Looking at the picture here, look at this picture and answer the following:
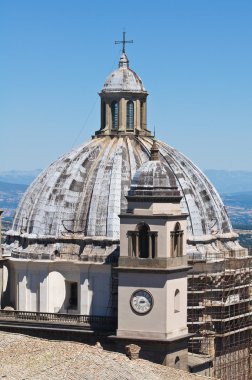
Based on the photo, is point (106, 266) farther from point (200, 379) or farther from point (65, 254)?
point (200, 379)

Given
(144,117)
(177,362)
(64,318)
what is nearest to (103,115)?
(144,117)

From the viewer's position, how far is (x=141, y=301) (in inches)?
3450

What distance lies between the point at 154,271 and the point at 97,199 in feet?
30.2

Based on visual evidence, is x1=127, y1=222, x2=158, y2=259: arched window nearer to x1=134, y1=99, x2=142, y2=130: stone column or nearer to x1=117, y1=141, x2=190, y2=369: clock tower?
x1=117, y1=141, x2=190, y2=369: clock tower

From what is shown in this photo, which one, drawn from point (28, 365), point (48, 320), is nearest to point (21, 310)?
point (48, 320)

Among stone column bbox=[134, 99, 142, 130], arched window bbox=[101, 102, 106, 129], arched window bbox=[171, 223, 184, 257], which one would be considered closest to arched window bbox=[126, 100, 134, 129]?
stone column bbox=[134, 99, 142, 130]

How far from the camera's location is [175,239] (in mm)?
88562

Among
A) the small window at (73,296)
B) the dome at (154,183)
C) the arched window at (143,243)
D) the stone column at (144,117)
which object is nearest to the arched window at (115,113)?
the stone column at (144,117)

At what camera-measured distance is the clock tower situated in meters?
87.1

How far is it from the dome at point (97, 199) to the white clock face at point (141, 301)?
633 cm

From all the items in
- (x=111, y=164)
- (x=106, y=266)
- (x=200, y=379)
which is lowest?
(x=200, y=379)

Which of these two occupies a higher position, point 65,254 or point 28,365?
point 65,254

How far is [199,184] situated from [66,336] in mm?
12674

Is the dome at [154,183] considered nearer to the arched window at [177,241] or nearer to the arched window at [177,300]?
the arched window at [177,241]
